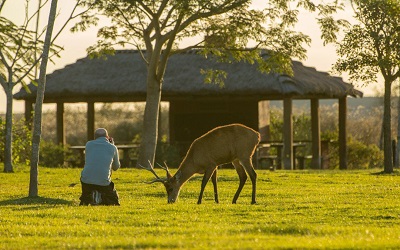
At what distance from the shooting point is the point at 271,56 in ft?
114

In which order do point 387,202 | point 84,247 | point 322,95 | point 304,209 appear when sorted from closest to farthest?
point 84,247
point 304,209
point 387,202
point 322,95

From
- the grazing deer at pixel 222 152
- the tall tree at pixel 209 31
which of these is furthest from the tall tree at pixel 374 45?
the grazing deer at pixel 222 152

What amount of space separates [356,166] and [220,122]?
6.74m

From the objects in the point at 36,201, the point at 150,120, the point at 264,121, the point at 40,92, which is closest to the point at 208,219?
the point at 36,201

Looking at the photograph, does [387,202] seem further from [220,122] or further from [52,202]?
[220,122]

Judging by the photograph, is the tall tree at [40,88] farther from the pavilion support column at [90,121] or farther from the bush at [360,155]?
the bush at [360,155]

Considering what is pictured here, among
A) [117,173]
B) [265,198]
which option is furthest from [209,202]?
[117,173]

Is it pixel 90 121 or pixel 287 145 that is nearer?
pixel 287 145

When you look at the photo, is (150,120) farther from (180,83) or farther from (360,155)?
(360,155)

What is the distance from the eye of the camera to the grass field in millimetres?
12305

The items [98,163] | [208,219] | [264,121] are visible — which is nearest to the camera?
[208,219]

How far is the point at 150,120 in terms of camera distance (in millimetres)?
34625

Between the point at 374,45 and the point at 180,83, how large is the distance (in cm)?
905

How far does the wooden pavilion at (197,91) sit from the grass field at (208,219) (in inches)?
567
